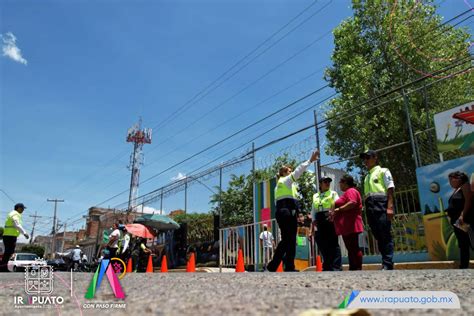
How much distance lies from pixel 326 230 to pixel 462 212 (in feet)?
5.68

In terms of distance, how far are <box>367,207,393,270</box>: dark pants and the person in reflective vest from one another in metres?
1.01

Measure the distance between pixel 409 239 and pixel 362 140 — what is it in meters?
9.00

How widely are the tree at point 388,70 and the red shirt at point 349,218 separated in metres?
9.43

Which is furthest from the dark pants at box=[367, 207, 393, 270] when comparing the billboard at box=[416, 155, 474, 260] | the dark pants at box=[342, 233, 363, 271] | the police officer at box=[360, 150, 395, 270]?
the billboard at box=[416, 155, 474, 260]

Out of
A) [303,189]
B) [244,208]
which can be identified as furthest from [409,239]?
[244,208]

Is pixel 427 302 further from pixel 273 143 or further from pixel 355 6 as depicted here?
pixel 355 6

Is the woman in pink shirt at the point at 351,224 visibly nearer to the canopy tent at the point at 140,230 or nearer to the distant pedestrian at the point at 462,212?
the distant pedestrian at the point at 462,212

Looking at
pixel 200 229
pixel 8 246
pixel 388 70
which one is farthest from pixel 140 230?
pixel 388 70

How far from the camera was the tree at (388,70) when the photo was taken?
570 inches

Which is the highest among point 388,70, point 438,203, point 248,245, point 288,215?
point 388,70

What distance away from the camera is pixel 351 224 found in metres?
4.99

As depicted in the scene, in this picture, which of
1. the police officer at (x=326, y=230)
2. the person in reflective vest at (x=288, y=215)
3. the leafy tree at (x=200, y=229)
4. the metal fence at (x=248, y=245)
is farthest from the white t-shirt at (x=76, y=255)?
the police officer at (x=326, y=230)

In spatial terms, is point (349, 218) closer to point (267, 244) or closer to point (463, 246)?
point (463, 246)

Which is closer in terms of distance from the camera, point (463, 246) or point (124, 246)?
point (463, 246)
